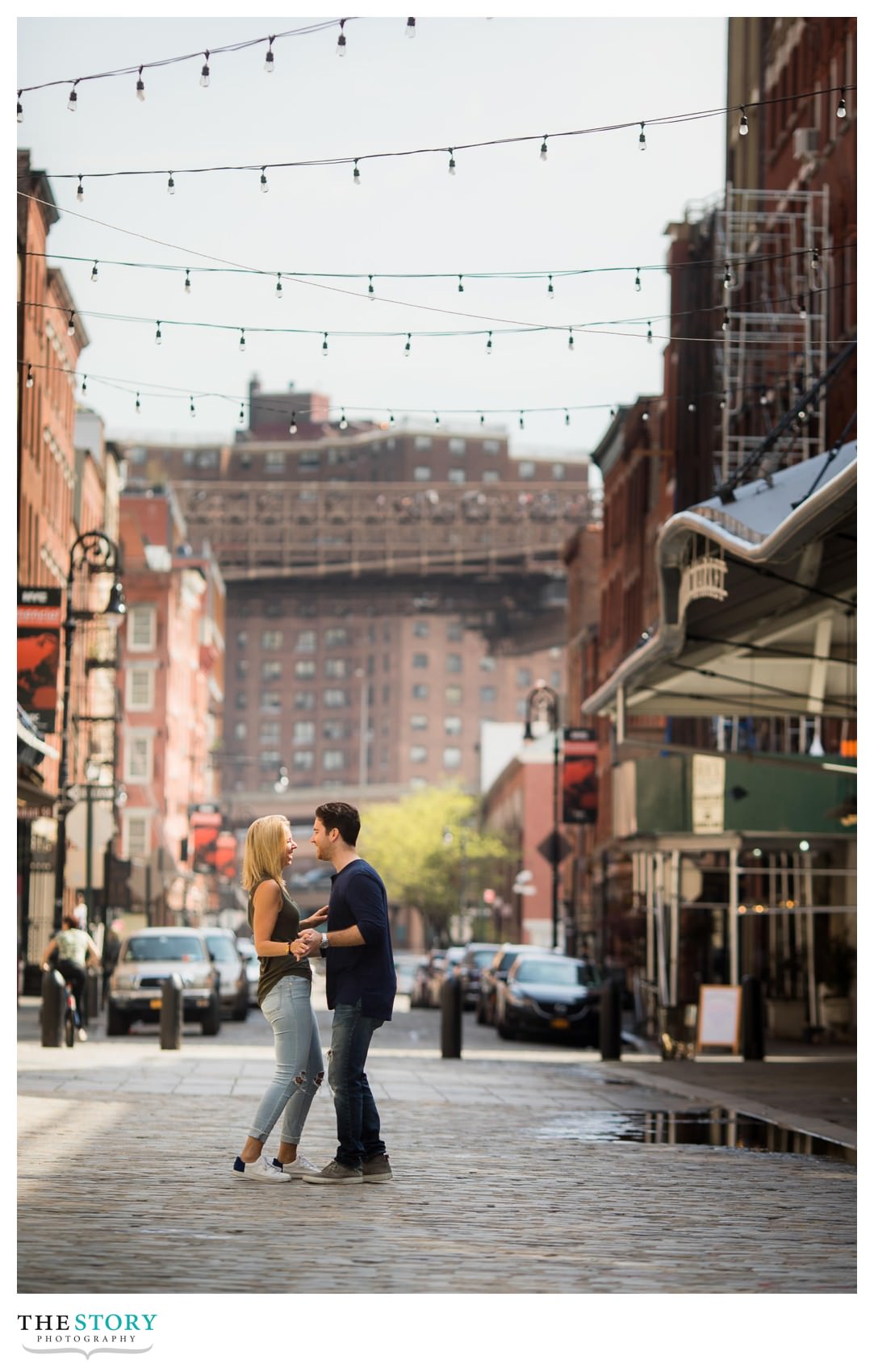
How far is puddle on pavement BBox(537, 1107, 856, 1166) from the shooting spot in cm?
1596

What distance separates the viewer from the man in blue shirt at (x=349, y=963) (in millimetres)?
11336

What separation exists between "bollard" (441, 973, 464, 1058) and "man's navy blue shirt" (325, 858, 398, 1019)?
1704cm

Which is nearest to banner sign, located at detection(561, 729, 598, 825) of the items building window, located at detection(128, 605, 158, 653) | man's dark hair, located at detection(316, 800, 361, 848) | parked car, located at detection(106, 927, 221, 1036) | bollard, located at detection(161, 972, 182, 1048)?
parked car, located at detection(106, 927, 221, 1036)

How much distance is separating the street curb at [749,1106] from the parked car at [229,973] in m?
15.0

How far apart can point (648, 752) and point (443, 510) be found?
297 feet

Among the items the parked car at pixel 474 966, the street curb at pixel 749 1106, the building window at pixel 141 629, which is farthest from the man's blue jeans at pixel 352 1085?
the building window at pixel 141 629

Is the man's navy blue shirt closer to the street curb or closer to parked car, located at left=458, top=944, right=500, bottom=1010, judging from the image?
the street curb

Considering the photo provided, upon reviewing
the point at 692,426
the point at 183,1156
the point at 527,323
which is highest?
the point at 692,426

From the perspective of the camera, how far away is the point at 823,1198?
1212 cm

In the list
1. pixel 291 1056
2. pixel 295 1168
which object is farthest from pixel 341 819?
pixel 295 1168

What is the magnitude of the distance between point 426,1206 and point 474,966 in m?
39.3

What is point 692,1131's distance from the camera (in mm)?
17156
